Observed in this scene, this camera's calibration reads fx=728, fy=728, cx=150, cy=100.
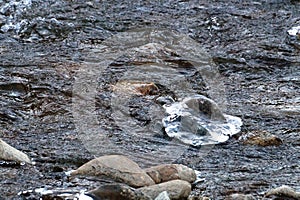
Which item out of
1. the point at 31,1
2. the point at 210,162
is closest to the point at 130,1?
the point at 31,1

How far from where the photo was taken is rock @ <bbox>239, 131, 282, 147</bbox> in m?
3.85

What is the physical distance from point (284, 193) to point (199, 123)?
38.1 inches

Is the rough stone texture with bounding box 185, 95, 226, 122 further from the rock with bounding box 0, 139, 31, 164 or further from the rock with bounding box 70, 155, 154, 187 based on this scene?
the rock with bounding box 0, 139, 31, 164

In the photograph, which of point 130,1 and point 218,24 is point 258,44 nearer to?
point 218,24

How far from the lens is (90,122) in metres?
4.10

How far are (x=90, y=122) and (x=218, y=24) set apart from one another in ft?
8.16

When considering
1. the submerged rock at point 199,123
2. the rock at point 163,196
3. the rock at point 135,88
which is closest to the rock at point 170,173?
the rock at point 163,196

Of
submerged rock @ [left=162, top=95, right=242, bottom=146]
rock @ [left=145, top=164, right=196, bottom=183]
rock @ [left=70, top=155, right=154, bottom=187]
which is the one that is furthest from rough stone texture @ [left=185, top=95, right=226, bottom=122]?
rock @ [left=70, top=155, right=154, bottom=187]

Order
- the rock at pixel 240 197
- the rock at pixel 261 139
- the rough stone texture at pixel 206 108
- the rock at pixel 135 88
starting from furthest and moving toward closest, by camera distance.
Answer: the rock at pixel 135 88 → the rough stone texture at pixel 206 108 → the rock at pixel 261 139 → the rock at pixel 240 197

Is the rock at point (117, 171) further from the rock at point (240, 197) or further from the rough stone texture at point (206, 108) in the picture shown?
the rough stone texture at point (206, 108)

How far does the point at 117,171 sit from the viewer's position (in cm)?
319

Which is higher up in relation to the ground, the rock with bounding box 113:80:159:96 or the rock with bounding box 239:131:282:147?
the rock with bounding box 239:131:282:147

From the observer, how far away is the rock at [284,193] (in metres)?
3.12

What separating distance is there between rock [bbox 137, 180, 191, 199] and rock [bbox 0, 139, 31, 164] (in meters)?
0.70
